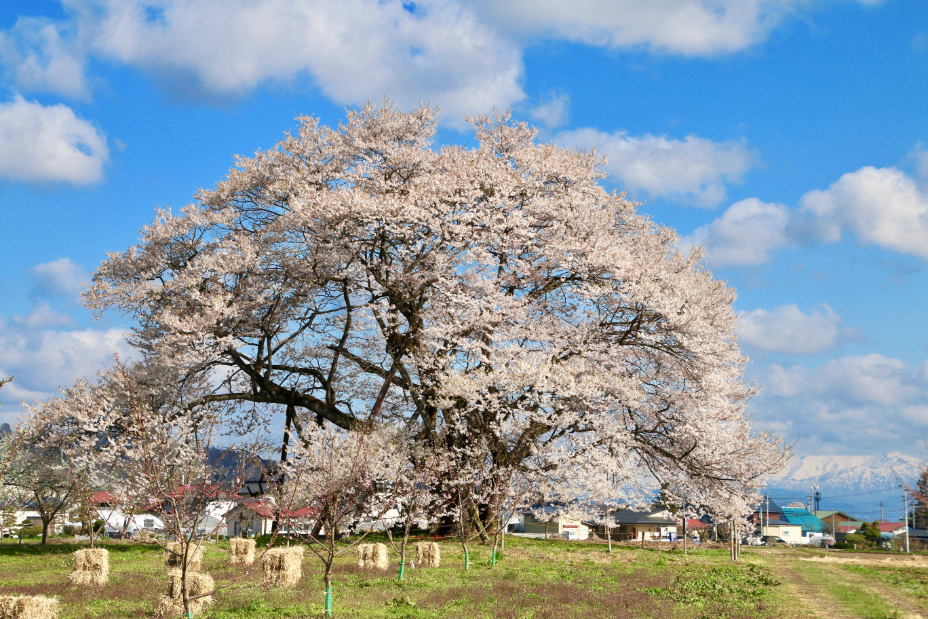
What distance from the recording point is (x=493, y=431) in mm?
25594

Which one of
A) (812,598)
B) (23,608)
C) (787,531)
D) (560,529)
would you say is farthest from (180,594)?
(787,531)

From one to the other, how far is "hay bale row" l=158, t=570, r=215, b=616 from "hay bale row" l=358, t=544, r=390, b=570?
7.22 meters

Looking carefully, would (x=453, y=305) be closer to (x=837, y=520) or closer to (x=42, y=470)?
(x=42, y=470)

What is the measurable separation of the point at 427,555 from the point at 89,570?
8.50 metres

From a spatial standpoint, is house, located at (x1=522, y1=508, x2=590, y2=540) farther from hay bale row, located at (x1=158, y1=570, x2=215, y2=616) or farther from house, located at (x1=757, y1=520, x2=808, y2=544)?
hay bale row, located at (x1=158, y1=570, x2=215, y2=616)

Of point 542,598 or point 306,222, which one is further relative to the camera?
point 306,222

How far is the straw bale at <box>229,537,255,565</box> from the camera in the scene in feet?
67.8

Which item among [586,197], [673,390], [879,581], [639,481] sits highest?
[586,197]

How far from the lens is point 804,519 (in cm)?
10169

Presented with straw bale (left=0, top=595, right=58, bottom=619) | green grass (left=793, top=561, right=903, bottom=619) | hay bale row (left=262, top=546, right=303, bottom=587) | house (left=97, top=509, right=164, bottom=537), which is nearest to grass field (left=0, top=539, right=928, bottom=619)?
green grass (left=793, top=561, right=903, bottom=619)

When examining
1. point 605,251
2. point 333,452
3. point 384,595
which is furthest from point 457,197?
point 384,595

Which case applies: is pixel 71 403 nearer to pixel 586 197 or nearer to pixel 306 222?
pixel 306 222

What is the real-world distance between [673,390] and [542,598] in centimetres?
1366

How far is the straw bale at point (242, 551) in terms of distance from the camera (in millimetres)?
20672
